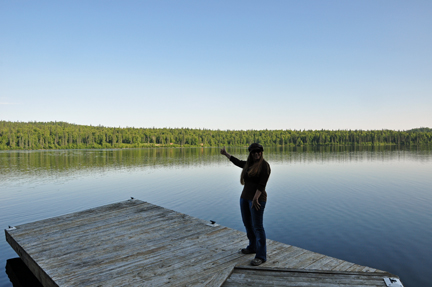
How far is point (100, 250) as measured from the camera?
6.25m

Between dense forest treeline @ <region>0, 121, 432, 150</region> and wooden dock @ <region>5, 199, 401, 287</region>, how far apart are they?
137772mm

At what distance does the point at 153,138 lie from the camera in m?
155

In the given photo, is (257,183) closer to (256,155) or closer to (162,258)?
(256,155)

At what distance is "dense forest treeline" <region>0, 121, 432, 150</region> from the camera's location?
131500 millimetres

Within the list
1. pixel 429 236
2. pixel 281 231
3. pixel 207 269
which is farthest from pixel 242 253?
pixel 429 236

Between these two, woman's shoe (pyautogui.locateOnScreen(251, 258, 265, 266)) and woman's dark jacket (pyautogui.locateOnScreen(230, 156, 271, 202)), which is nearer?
woman's dark jacket (pyautogui.locateOnScreen(230, 156, 271, 202))

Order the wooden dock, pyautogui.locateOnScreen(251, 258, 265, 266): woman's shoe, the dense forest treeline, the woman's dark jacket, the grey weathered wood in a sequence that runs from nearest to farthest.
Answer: the grey weathered wood → the wooden dock → the woman's dark jacket → pyautogui.locateOnScreen(251, 258, 265, 266): woman's shoe → the dense forest treeline

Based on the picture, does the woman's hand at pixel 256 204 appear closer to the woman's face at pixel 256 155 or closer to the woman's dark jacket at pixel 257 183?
the woman's dark jacket at pixel 257 183

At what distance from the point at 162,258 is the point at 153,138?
153229 mm

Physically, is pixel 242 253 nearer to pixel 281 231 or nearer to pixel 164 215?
pixel 164 215

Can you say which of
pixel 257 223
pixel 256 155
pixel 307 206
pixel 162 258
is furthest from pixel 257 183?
pixel 307 206

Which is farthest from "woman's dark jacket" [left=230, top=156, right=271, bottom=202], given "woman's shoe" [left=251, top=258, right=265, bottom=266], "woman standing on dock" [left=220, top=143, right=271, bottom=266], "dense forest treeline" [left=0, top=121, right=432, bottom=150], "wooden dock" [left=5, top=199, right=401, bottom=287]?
"dense forest treeline" [left=0, top=121, right=432, bottom=150]

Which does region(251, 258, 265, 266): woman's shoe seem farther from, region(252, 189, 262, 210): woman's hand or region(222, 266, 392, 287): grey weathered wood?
region(252, 189, 262, 210): woman's hand

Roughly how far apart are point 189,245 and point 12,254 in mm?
6504
